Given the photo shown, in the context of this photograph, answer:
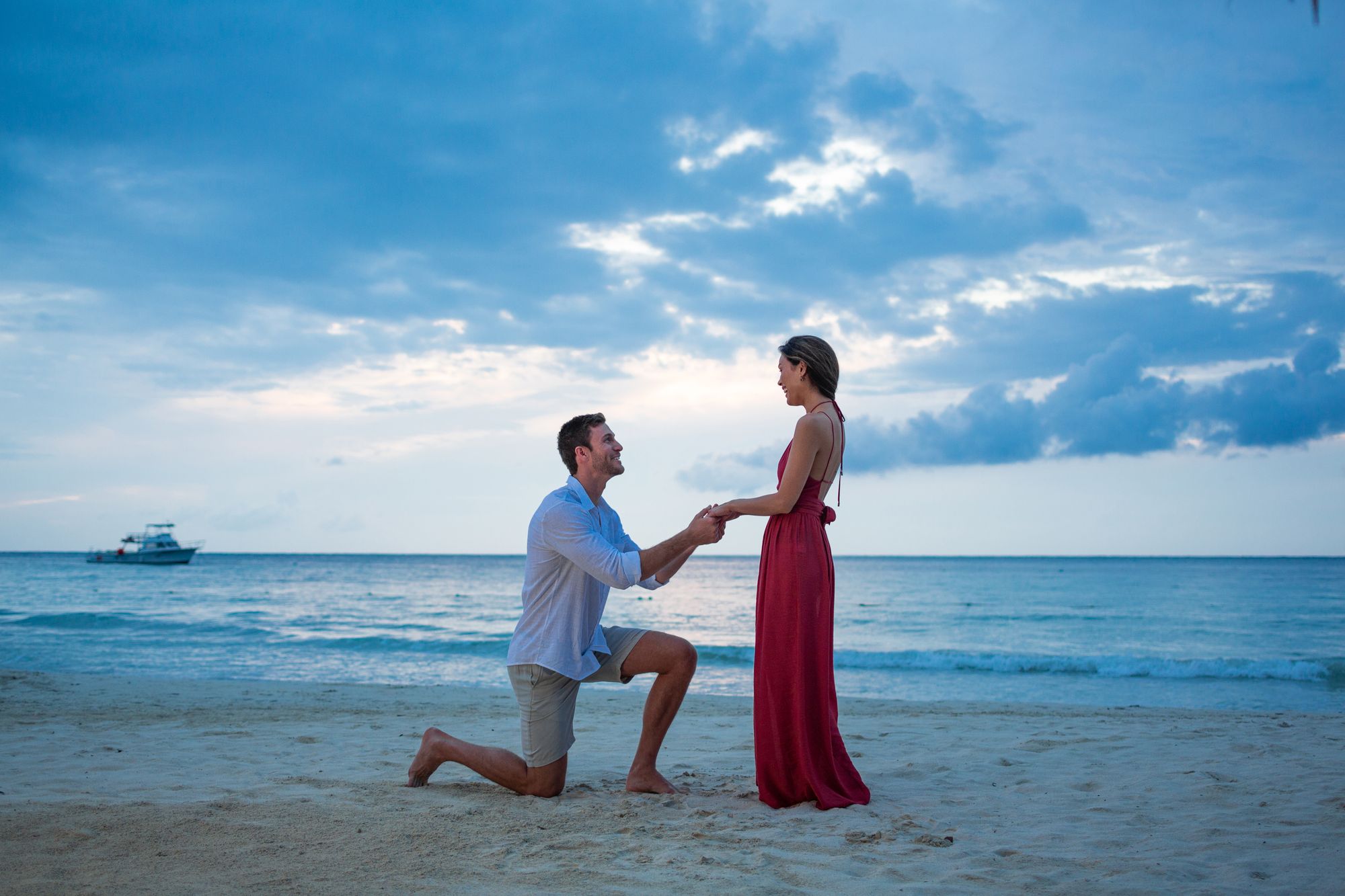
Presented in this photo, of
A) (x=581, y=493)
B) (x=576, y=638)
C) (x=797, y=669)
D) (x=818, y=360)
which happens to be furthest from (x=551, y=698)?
(x=818, y=360)

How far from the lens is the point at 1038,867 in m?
3.50

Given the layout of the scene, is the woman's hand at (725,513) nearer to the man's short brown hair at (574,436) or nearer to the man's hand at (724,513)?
the man's hand at (724,513)

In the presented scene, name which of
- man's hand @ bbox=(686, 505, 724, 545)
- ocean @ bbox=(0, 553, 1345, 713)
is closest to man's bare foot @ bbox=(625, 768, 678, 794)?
man's hand @ bbox=(686, 505, 724, 545)

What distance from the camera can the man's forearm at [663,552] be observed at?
4.48 m

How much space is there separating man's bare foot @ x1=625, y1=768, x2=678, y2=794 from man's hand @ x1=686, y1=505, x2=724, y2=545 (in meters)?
1.36

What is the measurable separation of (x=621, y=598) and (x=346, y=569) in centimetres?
4715

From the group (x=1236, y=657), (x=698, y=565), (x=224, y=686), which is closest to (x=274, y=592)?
(x=224, y=686)

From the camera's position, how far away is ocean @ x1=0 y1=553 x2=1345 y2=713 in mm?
14711

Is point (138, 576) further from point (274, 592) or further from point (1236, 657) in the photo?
point (1236, 657)

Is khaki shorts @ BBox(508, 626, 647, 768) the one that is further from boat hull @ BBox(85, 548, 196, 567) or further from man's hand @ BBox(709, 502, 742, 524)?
boat hull @ BBox(85, 548, 196, 567)

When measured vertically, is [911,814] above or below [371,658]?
above

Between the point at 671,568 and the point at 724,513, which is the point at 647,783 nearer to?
the point at 671,568

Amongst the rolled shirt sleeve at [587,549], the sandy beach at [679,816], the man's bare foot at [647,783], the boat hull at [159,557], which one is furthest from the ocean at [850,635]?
the boat hull at [159,557]

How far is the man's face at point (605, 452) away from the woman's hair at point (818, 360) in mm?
1081
